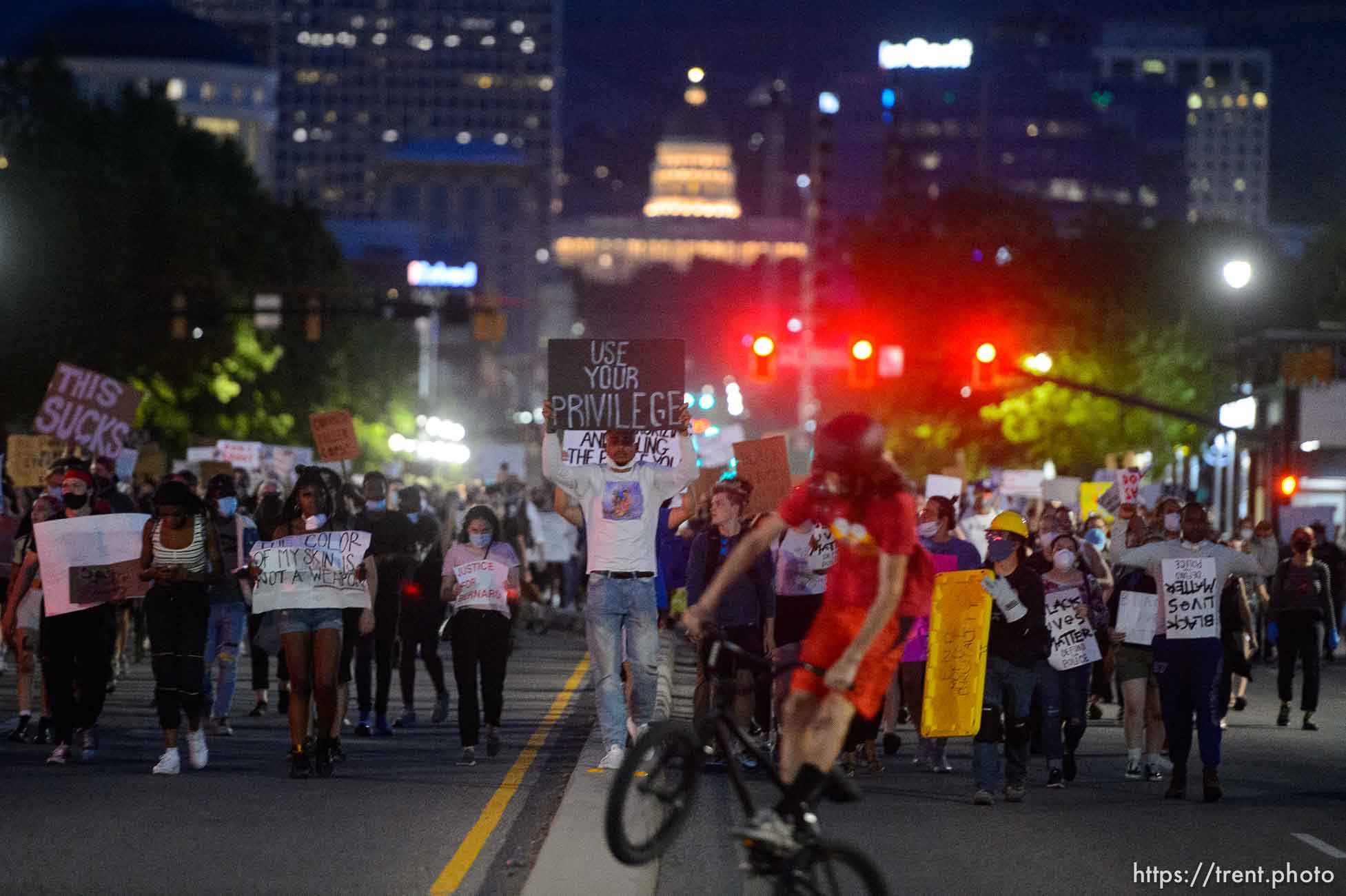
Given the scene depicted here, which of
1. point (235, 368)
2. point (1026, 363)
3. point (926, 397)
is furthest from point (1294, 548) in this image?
point (926, 397)

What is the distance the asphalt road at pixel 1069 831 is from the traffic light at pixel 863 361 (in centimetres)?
2181

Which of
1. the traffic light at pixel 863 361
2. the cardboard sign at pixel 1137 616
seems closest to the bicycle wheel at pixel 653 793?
the cardboard sign at pixel 1137 616

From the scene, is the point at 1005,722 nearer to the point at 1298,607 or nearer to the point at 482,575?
the point at 482,575

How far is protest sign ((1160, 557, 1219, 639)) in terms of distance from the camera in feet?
42.8

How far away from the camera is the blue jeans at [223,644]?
15.5 m

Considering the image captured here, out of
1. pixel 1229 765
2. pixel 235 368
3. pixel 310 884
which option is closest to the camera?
pixel 310 884

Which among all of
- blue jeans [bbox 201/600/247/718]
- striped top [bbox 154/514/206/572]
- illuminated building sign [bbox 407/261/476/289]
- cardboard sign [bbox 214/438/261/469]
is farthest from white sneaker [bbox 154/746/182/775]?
illuminated building sign [bbox 407/261/476/289]

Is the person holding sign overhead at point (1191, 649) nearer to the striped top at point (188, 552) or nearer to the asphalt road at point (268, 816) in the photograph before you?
the asphalt road at point (268, 816)

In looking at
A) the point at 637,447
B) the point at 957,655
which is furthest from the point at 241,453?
the point at 957,655

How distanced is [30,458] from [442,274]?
13766cm

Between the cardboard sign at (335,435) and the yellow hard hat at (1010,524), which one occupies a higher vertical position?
the cardboard sign at (335,435)

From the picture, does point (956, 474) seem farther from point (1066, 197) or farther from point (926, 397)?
point (1066, 197)

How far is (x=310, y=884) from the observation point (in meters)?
9.37

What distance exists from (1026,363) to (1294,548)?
3127cm
